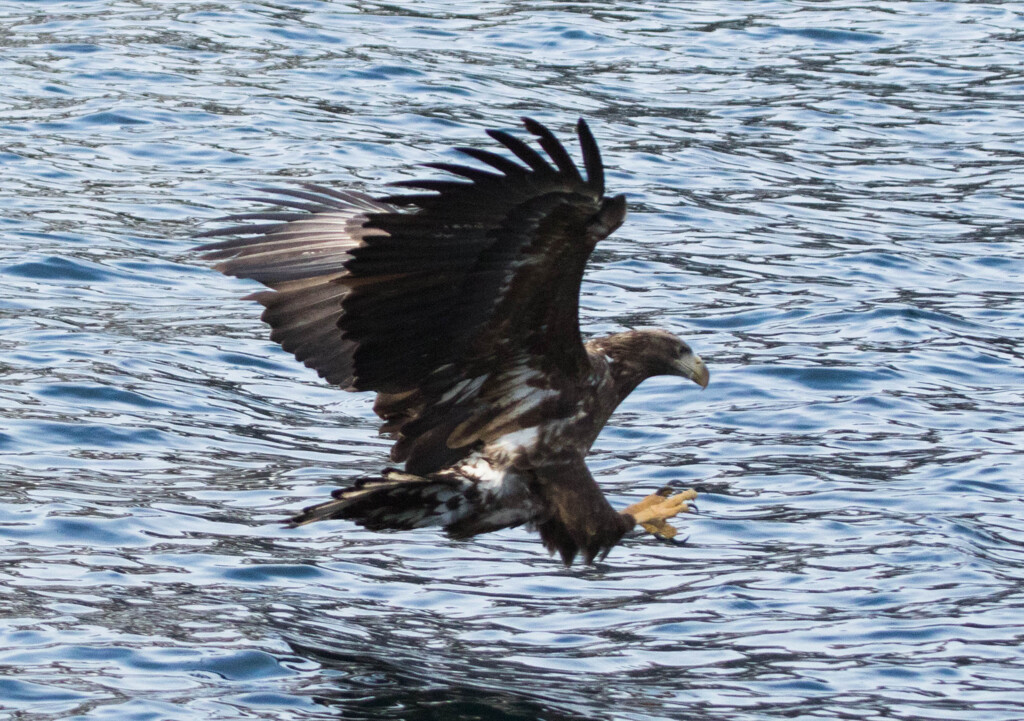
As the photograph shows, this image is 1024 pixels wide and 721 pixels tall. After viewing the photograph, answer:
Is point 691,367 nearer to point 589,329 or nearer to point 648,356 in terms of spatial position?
point 648,356

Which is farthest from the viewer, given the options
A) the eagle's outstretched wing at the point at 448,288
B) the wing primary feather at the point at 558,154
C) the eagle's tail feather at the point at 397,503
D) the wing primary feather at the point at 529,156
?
the eagle's tail feather at the point at 397,503

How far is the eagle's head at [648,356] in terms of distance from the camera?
7016mm

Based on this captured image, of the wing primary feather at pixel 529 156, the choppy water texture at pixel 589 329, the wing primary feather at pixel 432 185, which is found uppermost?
the wing primary feather at pixel 529 156

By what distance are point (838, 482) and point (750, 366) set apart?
1.52 metres

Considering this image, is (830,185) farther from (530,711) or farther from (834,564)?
(530,711)

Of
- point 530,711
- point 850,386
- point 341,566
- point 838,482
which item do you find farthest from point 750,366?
point 530,711

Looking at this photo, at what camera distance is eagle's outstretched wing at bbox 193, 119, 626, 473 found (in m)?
5.63

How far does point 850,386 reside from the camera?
959cm

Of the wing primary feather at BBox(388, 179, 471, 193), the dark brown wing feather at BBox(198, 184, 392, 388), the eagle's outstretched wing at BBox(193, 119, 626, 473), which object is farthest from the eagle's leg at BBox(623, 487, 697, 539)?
the wing primary feather at BBox(388, 179, 471, 193)

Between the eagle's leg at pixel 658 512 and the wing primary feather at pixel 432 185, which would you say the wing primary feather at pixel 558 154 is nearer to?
the wing primary feather at pixel 432 185

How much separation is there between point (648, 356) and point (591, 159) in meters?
1.85

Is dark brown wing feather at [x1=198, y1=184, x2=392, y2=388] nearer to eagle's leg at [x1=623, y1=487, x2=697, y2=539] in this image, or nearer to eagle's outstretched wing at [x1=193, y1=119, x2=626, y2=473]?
eagle's outstretched wing at [x1=193, y1=119, x2=626, y2=473]

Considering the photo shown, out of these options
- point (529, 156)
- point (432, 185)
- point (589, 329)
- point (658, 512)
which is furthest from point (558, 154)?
point (589, 329)

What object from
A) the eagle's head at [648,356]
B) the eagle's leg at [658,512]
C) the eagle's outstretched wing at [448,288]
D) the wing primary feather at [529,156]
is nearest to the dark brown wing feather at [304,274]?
the eagle's outstretched wing at [448,288]
